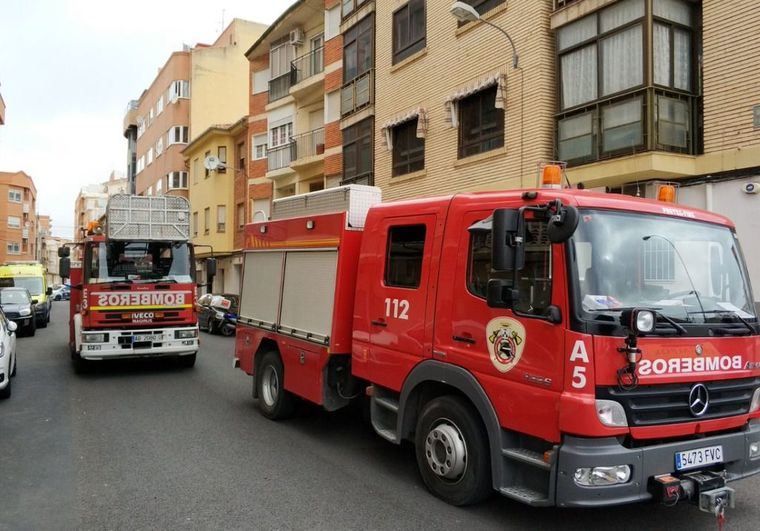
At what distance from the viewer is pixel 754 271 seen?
955 centimetres

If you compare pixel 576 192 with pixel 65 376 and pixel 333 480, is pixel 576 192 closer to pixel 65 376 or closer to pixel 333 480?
pixel 333 480

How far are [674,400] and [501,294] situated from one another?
131cm

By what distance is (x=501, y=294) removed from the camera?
4090 mm

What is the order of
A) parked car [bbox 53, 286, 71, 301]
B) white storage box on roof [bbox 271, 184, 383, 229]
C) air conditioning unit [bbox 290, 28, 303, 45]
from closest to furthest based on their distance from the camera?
white storage box on roof [bbox 271, 184, 383, 229] → air conditioning unit [bbox 290, 28, 303, 45] → parked car [bbox 53, 286, 71, 301]

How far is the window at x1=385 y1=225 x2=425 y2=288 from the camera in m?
5.20

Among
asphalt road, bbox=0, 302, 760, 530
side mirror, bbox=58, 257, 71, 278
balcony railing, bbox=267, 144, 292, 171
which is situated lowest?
asphalt road, bbox=0, 302, 760, 530

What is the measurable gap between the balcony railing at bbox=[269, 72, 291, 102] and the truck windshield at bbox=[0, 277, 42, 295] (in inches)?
504

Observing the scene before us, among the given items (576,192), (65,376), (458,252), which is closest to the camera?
(576,192)

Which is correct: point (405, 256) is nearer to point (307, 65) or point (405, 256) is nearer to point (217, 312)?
point (217, 312)

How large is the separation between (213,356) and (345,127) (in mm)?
10239

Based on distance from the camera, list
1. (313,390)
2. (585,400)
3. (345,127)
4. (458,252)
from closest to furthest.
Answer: (585,400)
(458,252)
(313,390)
(345,127)

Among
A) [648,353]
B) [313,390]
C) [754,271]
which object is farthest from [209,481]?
[754,271]

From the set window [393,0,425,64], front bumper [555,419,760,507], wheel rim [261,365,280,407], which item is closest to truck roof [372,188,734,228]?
front bumper [555,419,760,507]

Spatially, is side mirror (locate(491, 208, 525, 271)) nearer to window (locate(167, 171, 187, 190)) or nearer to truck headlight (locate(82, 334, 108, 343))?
truck headlight (locate(82, 334, 108, 343))
